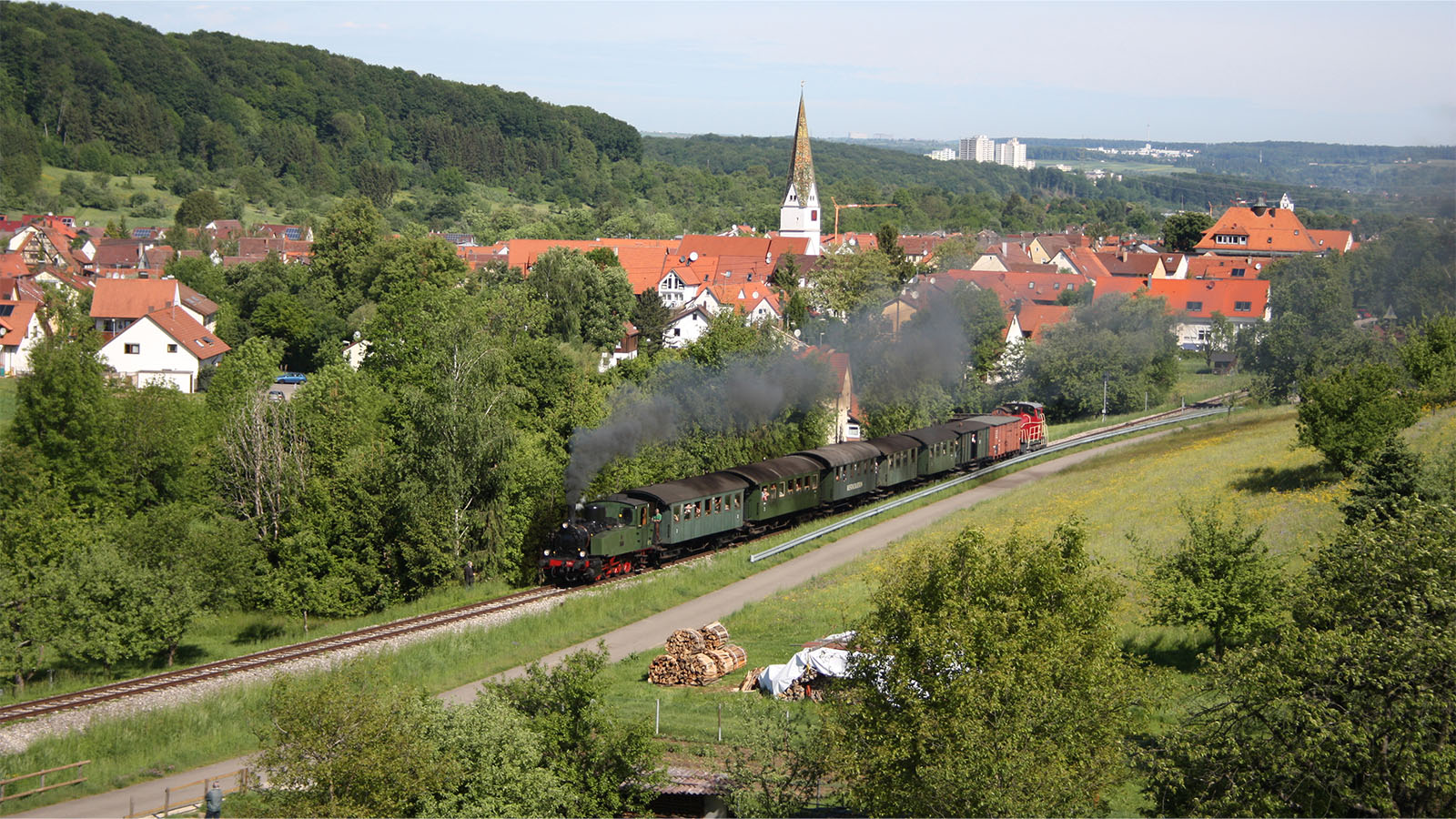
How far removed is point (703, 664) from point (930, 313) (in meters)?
46.3

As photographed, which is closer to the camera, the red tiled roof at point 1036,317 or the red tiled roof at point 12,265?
the red tiled roof at point 1036,317

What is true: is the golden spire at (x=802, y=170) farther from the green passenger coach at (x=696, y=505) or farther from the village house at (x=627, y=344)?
the green passenger coach at (x=696, y=505)

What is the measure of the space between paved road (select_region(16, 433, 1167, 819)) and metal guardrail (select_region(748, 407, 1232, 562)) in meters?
0.62

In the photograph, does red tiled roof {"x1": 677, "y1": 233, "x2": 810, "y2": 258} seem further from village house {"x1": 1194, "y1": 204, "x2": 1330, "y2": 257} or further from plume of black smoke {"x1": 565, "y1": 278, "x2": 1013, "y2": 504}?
plume of black smoke {"x1": 565, "y1": 278, "x2": 1013, "y2": 504}

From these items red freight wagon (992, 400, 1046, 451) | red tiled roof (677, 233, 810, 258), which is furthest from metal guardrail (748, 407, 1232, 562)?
red tiled roof (677, 233, 810, 258)

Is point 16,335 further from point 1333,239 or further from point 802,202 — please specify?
point 1333,239

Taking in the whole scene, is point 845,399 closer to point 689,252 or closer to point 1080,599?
point 1080,599

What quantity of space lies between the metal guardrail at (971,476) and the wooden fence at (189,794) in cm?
2113

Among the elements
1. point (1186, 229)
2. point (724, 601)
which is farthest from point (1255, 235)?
point (724, 601)

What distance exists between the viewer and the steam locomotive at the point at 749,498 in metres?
36.8

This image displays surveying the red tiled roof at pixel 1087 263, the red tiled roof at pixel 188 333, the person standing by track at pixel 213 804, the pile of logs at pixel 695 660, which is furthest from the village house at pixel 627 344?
the person standing by track at pixel 213 804

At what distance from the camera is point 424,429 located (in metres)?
41.1

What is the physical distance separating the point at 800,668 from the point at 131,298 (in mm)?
82477

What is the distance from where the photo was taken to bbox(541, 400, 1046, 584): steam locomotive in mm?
36750
